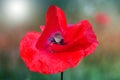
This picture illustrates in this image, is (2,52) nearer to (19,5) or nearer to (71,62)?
(19,5)

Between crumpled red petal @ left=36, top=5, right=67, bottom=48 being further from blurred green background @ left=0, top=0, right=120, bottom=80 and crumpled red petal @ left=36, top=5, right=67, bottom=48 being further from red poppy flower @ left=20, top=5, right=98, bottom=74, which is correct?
blurred green background @ left=0, top=0, right=120, bottom=80

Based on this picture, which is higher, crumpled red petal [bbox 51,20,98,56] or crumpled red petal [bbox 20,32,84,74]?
crumpled red petal [bbox 51,20,98,56]

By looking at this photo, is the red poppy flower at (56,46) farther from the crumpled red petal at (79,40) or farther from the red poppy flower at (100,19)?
the red poppy flower at (100,19)

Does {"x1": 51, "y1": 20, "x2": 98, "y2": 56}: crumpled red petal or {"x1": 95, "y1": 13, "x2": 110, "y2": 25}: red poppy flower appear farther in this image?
{"x1": 95, "y1": 13, "x2": 110, "y2": 25}: red poppy flower

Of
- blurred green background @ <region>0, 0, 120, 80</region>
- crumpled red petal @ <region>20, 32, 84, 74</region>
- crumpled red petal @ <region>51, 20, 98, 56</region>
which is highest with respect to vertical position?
blurred green background @ <region>0, 0, 120, 80</region>

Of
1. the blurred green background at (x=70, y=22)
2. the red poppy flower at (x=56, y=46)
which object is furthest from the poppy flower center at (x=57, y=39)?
the blurred green background at (x=70, y=22)

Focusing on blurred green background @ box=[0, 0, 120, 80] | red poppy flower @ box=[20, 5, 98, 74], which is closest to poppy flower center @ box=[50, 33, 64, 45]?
red poppy flower @ box=[20, 5, 98, 74]

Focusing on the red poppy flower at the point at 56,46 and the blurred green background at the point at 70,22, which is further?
the blurred green background at the point at 70,22
